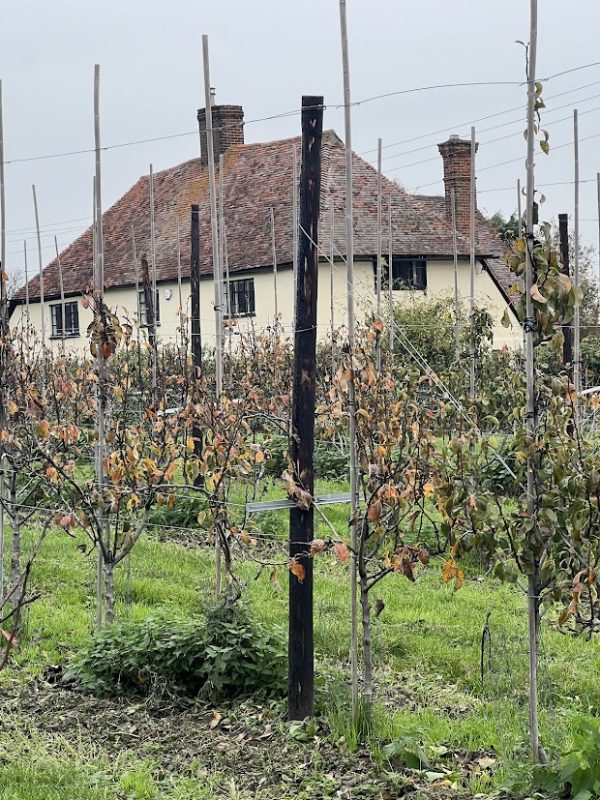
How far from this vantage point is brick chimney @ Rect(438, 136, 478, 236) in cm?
2912

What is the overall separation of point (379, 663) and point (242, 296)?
21.4 meters

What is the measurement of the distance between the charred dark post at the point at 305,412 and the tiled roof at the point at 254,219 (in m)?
16.7

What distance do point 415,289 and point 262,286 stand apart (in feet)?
12.6

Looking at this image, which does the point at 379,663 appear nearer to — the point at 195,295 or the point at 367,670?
the point at 367,670

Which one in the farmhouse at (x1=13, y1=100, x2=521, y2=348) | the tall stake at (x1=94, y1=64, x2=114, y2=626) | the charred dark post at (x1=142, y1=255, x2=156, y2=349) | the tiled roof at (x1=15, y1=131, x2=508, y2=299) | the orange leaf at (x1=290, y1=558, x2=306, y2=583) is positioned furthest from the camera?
the tiled roof at (x1=15, y1=131, x2=508, y2=299)

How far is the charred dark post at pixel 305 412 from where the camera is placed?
247 inches

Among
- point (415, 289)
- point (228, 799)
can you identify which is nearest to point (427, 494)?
point (228, 799)

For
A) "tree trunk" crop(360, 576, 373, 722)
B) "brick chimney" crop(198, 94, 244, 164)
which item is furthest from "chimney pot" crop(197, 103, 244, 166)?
"tree trunk" crop(360, 576, 373, 722)

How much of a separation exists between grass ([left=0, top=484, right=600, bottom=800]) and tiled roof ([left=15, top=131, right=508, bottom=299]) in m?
14.2

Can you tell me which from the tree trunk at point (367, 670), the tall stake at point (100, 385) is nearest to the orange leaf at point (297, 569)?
the tree trunk at point (367, 670)

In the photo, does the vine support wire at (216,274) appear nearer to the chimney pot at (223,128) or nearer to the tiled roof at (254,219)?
the tiled roof at (254,219)

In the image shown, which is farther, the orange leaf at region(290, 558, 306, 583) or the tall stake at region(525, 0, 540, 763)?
the orange leaf at region(290, 558, 306, 583)

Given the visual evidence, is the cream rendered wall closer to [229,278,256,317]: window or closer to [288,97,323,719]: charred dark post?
[229,278,256,317]: window

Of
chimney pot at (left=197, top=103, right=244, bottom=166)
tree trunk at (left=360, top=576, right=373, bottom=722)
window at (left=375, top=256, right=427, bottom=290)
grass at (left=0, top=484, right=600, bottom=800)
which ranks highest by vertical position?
chimney pot at (left=197, top=103, right=244, bottom=166)
